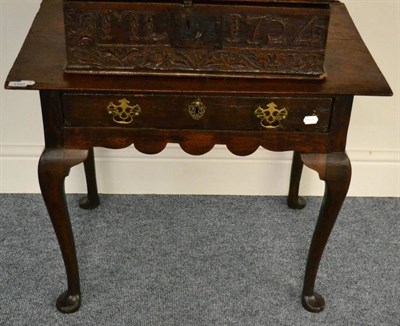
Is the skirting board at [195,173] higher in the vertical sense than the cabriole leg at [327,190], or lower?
lower

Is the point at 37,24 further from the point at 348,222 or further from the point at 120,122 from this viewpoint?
the point at 348,222

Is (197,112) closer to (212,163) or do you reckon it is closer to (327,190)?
(327,190)

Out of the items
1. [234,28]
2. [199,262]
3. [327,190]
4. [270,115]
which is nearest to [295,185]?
[199,262]

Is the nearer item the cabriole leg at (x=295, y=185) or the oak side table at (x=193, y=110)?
the oak side table at (x=193, y=110)

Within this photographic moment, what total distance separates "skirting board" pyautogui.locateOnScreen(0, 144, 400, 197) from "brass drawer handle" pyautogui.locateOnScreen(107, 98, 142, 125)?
0.62 meters

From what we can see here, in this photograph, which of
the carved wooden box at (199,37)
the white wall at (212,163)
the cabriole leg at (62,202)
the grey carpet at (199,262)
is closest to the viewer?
the carved wooden box at (199,37)

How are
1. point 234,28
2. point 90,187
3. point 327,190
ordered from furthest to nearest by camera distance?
1. point 90,187
2. point 327,190
3. point 234,28

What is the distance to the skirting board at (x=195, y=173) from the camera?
2027mm

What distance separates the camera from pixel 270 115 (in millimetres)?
1383

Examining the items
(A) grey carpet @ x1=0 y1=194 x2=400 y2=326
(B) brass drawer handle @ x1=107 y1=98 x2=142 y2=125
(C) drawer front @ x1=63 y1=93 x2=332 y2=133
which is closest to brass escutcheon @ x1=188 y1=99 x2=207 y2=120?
(C) drawer front @ x1=63 y1=93 x2=332 y2=133

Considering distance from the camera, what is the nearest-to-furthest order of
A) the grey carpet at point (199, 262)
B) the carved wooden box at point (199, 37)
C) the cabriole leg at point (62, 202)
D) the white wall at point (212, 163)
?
the carved wooden box at point (199, 37)
the cabriole leg at point (62, 202)
the grey carpet at point (199, 262)
the white wall at point (212, 163)

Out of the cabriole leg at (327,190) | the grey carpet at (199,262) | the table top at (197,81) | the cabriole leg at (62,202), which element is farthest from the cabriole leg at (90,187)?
the cabriole leg at (327,190)

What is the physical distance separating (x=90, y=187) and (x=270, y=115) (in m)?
0.78

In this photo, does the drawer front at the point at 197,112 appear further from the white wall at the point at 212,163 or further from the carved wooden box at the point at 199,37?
the white wall at the point at 212,163
